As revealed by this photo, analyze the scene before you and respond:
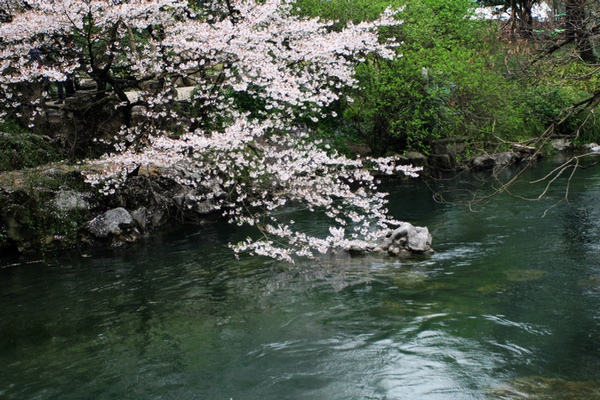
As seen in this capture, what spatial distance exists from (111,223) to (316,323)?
25.5 ft

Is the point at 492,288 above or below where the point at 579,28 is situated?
below

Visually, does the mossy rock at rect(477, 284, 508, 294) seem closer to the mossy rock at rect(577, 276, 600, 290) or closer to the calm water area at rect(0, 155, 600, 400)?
the calm water area at rect(0, 155, 600, 400)

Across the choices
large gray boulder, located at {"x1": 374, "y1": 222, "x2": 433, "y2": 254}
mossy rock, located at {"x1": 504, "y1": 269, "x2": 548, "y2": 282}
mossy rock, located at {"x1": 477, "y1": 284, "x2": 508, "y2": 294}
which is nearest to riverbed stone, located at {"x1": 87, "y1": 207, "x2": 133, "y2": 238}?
large gray boulder, located at {"x1": 374, "y1": 222, "x2": 433, "y2": 254}

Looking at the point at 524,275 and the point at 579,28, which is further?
the point at 524,275

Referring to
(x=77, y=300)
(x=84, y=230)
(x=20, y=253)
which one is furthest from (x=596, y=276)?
(x=20, y=253)

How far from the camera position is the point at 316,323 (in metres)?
6.64

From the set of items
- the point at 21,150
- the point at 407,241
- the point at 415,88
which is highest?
the point at 415,88

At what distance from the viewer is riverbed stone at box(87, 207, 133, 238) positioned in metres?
12.0

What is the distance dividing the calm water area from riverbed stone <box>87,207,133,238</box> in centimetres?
115

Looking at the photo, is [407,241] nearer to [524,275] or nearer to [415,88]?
[524,275]

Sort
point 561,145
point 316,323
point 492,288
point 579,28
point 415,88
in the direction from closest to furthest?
point 579,28
point 316,323
point 492,288
point 415,88
point 561,145

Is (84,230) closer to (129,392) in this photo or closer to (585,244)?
(129,392)

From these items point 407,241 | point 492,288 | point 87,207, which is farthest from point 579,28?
point 87,207

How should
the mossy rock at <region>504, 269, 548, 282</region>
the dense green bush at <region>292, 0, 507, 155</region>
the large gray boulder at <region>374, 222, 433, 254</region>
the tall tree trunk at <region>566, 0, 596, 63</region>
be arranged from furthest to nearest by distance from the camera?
the dense green bush at <region>292, 0, 507, 155</region>
the large gray boulder at <region>374, 222, 433, 254</region>
the mossy rock at <region>504, 269, 548, 282</region>
the tall tree trunk at <region>566, 0, 596, 63</region>
